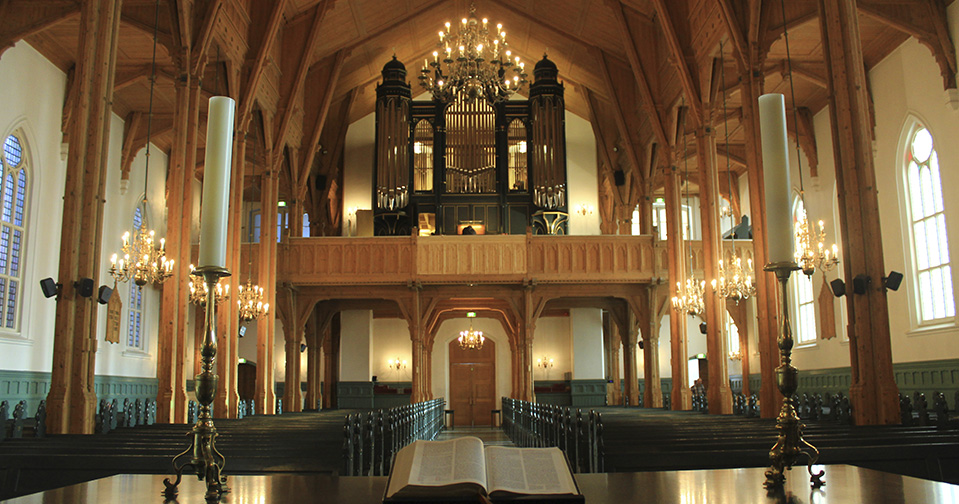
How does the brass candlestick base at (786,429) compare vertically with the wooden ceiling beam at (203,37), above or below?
below

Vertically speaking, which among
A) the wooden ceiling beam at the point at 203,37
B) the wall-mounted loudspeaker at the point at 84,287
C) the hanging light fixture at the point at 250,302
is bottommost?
the wall-mounted loudspeaker at the point at 84,287

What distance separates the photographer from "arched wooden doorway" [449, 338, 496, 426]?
95.9 feet

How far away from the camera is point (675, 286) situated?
19172 millimetres

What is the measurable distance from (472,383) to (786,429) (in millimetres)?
26736

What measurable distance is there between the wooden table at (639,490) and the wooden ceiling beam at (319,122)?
63.2 ft

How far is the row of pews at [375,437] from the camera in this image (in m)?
7.88

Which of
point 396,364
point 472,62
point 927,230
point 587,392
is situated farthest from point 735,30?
point 396,364

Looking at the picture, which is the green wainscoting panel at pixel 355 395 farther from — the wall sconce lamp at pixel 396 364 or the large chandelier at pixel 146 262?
the large chandelier at pixel 146 262

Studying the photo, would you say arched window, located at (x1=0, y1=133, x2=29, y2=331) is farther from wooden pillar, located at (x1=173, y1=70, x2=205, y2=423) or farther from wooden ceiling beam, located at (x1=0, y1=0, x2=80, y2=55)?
wooden pillar, located at (x1=173, y1=70, x2=205, y2=423)

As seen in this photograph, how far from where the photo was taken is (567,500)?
2352 millimetres

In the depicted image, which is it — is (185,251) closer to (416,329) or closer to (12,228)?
(12,228)

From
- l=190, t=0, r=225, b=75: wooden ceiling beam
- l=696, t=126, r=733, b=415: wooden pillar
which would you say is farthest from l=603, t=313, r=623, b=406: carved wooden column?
l=190, t=0, r=225, b=75: wooden ceiling beam

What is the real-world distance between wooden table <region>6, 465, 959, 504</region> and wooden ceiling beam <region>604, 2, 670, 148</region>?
16820 millimetres

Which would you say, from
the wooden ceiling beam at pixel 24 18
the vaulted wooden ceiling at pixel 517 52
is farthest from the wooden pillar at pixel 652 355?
the wooden ceiling beam at pixel 24 18
